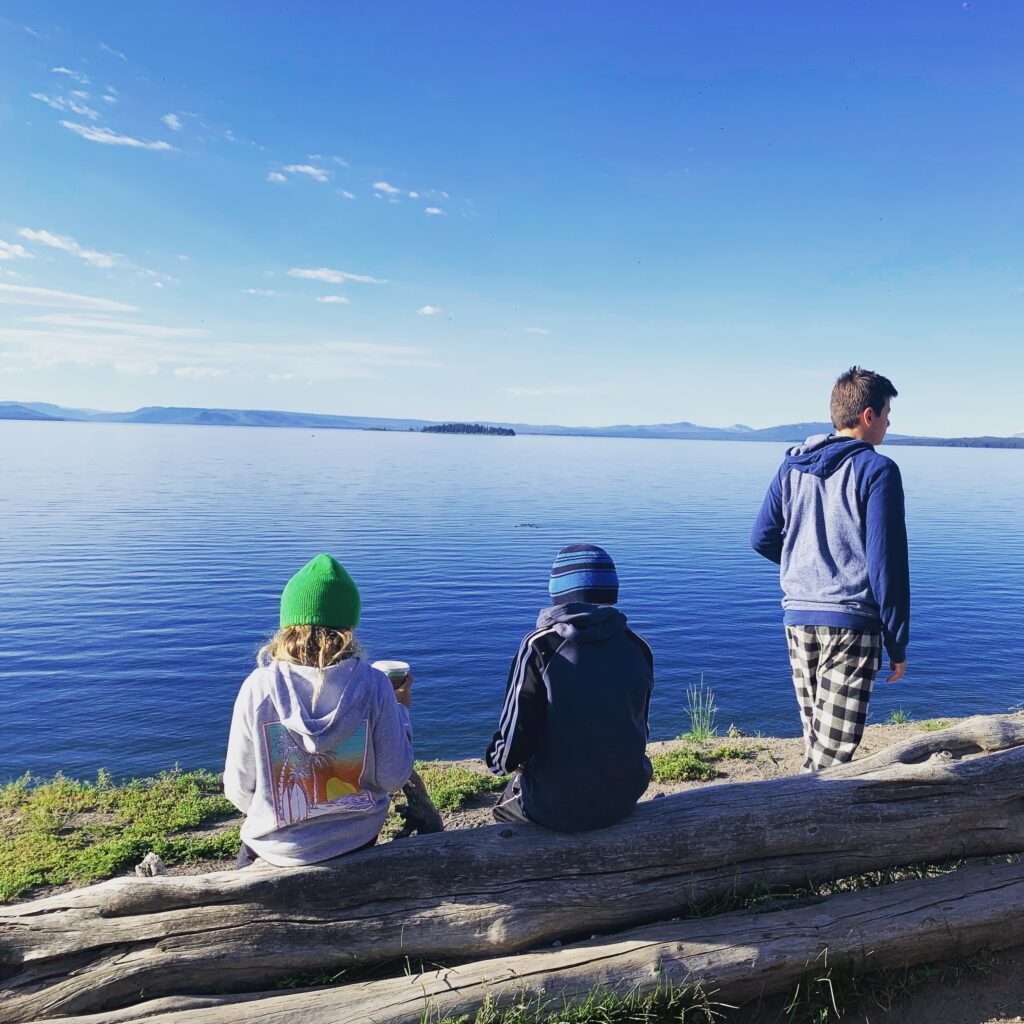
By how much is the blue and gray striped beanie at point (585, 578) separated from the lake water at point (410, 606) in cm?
986

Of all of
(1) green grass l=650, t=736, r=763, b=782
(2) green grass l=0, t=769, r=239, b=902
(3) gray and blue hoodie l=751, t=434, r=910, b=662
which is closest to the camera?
(3) gray and blue hoodie l=751, t=434, r=910, b=662

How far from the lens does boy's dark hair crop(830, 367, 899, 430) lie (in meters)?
5.23

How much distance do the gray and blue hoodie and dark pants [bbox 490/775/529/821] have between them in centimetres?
236

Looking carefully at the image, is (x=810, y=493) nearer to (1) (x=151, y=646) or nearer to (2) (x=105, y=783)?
→ (2) (x=105, y=783)

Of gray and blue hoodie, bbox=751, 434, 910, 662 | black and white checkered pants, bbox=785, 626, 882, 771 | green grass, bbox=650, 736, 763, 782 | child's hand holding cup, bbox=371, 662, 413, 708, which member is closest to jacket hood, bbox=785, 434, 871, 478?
gray and blue hoodie, bbox=751, 434, 910, 662

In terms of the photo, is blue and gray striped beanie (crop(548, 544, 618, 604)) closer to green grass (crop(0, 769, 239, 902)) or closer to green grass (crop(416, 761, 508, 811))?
green grass (crop(416, 761, 508, 811))

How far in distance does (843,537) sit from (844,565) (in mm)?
197

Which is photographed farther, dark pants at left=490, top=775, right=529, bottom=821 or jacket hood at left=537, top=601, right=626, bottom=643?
dark pants at left=490, top=775, right=529, bottom=821

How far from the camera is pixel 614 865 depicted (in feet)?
14.1

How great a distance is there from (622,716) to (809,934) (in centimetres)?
164

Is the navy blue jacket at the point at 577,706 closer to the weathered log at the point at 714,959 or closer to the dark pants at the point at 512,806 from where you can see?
the dark pants at the point at 512,806

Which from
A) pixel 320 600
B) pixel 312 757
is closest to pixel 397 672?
pixel 312 757

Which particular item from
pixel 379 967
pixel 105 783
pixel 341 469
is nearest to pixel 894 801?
pixel 379 967

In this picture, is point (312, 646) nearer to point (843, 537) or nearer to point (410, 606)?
point (843, 537)
